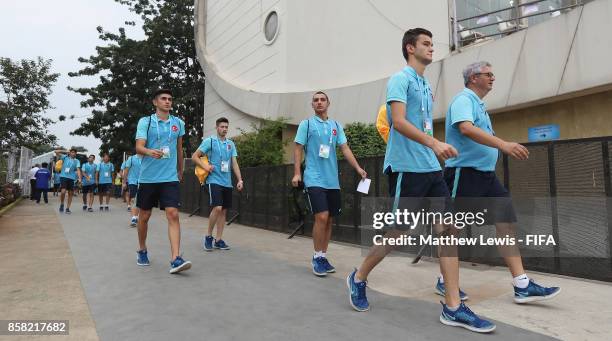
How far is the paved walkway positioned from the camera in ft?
9.02

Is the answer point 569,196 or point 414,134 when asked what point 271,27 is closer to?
point 569,196

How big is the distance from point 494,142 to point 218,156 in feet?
13.9

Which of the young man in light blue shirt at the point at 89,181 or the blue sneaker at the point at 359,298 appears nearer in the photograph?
the blue sneaker at the point at 359,298

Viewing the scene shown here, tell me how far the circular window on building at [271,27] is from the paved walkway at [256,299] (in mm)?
13589

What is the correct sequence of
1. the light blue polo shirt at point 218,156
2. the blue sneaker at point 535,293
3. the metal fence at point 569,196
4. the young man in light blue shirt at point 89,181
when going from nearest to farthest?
the blue sneaker at point 535,293
the metal fence at point 569,196
the light blue polo shirt at point 218,156
the young man in light blue shirt at point 89,181

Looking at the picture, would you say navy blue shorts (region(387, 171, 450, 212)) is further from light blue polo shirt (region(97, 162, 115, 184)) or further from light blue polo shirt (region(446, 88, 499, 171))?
light blue polo shirt (region(97, 162, 115, 184))

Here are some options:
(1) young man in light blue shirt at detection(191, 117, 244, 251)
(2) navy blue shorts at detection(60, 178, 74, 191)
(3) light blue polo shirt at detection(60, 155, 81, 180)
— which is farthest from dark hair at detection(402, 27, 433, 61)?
(2) navy blue shorts at detection(60, 178, 74, 191)

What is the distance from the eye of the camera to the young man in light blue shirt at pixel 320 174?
14.6ft

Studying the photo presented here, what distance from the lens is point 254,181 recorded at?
9.43 m

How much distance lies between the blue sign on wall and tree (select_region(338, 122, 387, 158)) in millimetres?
3669

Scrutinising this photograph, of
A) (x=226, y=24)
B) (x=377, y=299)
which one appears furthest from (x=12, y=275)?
(x=226, y=24)

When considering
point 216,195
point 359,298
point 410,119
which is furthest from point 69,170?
point 410,119

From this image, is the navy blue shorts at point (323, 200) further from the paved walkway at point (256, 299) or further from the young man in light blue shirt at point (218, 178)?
the young man in light blue shirt at point (218, 178)

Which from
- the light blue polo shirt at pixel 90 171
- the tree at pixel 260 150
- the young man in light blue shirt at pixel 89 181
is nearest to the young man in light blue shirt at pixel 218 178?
the tree at pixel 260 150
